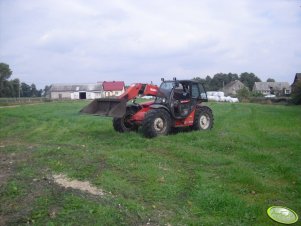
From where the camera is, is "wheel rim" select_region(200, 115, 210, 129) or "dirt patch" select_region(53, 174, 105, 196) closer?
"dirt patch" select_region(53, 174, 105, 196)

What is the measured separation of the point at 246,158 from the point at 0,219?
22.0ft

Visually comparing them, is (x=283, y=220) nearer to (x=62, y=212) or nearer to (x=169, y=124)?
(x=62, y=212)

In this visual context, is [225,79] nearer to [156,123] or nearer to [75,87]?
[75,87]

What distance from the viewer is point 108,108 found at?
14391 mm

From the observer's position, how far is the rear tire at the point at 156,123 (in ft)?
45.3

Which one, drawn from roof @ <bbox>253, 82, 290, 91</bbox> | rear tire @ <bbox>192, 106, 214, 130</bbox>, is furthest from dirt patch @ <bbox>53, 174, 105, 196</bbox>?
roof @ <bbox>253, 82, 290, 91</bbox>

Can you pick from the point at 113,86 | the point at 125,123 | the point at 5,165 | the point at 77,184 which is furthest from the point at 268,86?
the point at 77,184

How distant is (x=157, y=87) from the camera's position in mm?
15281

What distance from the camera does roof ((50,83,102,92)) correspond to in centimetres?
9800

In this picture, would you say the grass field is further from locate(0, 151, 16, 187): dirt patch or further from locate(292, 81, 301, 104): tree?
locate(292, 81, 301, 104): tree

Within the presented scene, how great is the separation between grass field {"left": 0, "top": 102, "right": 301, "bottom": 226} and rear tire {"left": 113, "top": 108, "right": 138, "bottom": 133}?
6.26 feet

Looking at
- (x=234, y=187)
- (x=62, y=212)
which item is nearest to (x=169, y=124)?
(x=234, y=187)

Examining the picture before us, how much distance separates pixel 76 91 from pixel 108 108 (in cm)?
8675

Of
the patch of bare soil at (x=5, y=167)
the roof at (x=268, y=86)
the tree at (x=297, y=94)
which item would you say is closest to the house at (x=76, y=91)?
the roof at (x=268, y=86)
